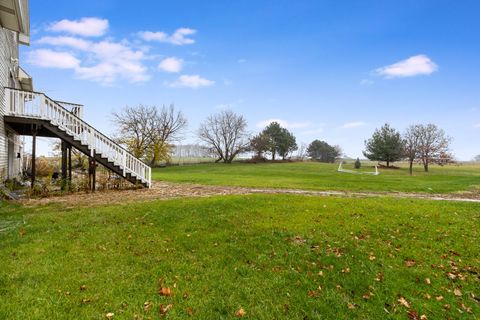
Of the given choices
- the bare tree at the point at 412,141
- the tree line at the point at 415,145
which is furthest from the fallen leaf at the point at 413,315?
the bare tree at the point at 412,141

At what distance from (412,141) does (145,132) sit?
39.8 metres

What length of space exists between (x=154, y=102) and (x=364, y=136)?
37287 mm

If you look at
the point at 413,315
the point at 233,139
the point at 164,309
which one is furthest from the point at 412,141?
the point at 164,309

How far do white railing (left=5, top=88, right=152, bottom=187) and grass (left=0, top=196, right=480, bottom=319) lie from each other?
4329 mm

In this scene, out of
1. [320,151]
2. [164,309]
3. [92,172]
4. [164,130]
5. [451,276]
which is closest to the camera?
[164,309]

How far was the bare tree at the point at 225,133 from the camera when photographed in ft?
168

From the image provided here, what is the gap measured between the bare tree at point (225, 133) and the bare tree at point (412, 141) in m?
26.5

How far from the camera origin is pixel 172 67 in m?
21.4

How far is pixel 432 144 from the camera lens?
37125 mm

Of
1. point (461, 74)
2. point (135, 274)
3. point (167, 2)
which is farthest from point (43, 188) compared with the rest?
point (461, 74)

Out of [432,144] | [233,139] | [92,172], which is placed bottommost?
[92,172]

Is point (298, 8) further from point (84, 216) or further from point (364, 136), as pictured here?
point (364, 136)

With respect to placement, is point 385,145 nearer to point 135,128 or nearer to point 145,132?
point 145,132

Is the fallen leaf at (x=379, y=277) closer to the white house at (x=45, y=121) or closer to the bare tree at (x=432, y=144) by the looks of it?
the white house at (x=45, y=121)
